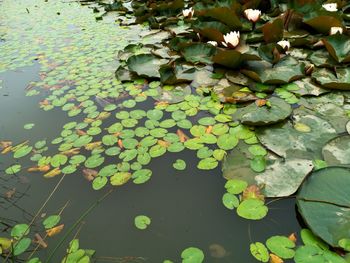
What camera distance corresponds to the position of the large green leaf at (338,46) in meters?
2.21

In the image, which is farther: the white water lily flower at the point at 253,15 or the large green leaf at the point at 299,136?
the white water lily flower at the point at 253,15

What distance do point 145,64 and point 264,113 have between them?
1288 millimetres

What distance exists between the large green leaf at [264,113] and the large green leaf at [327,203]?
1.61 ft

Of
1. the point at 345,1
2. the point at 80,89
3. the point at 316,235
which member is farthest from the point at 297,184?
the point at 345,1

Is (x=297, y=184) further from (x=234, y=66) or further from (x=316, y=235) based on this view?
(x=234, y=66)

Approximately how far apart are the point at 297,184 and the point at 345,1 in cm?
265

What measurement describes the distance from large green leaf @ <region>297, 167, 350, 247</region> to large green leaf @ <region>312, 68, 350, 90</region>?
881 mm

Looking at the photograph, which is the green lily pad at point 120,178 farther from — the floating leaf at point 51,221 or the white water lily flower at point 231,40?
the white water lily flower at point 231,40

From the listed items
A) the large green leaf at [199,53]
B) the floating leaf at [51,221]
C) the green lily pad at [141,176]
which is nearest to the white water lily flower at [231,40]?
the large green leaf at [199,53]

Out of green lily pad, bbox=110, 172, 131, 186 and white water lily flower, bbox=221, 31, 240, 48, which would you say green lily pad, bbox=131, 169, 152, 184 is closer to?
green lily pad, bbox=110, 172, 131, 186

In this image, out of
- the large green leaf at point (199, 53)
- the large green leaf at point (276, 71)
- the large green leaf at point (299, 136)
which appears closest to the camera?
the large green leaf at point (299, 136)

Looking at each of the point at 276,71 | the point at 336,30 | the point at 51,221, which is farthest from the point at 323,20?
the point at 51,221

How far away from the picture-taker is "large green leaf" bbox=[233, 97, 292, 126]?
1.73m

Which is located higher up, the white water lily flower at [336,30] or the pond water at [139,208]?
the white water lily flower at [336,30]
